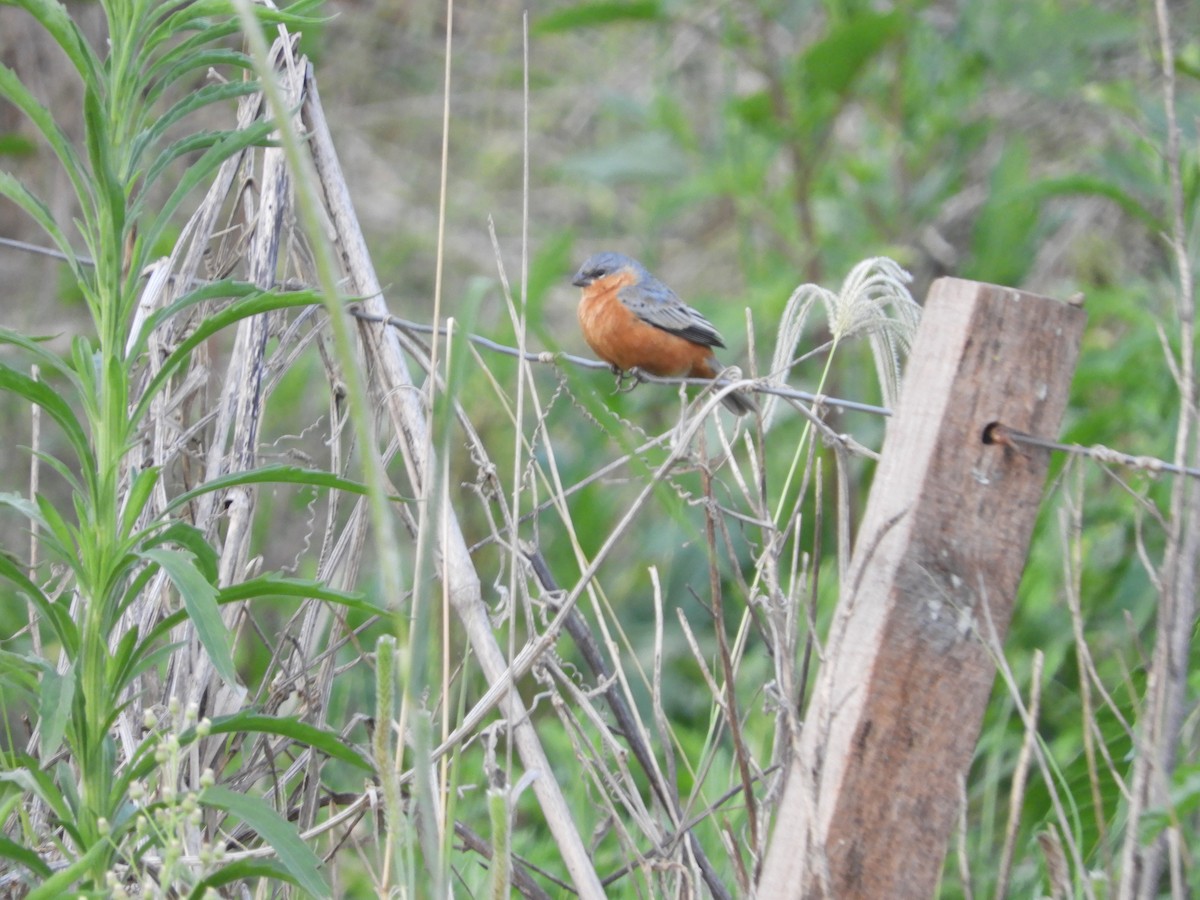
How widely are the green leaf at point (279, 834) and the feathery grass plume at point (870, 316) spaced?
1.06m

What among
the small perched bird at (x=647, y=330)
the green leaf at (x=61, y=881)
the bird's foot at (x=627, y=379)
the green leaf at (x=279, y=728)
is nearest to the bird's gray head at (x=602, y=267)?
the small perched bird at (x=647, y=330)

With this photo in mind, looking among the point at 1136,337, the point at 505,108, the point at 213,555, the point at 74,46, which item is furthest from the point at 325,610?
the point at 505,108

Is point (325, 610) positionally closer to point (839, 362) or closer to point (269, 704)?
point (269, 704)

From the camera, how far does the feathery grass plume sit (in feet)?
7.22

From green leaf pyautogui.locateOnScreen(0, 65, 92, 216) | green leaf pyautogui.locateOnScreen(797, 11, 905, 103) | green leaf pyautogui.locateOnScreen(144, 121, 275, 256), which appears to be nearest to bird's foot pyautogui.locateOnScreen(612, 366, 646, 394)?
green leaf pyautogui.locateOnScreen(797, 11, 905, 103)

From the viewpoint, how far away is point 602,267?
4.76 m

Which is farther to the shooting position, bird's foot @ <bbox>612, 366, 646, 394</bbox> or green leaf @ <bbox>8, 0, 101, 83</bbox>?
bird's foot @ <bbox>612, 366, 646, 394</bbox>

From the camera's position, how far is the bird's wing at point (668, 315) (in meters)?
4.42

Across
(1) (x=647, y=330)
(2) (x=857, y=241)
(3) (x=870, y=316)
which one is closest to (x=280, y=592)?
(3) (x=870, y=316)

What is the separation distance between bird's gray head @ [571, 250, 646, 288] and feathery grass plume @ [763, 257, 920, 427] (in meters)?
2.36

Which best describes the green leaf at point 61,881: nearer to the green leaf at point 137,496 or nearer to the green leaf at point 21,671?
the green leaf at point 21,671

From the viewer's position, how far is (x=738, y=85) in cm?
790

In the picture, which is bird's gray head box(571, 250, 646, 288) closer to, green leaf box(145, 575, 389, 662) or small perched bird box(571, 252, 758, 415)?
small perched bird box(571, 252, 758, 415)

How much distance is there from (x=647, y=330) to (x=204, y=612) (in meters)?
2.78
